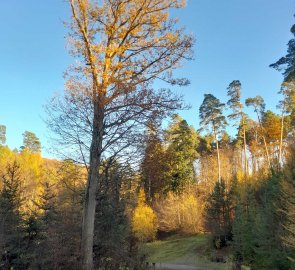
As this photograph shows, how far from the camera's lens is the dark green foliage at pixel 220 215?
34531mm

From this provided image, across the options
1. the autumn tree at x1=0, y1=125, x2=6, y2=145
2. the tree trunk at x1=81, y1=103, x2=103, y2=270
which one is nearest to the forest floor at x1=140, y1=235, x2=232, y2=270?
the tree trunk at x1=81, y1=103, x2=103, y2=270

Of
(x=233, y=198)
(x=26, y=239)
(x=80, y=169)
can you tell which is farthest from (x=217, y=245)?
(x=80, y=169)

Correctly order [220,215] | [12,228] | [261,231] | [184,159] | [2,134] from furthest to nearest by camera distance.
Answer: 1. [2,134]
2. [184,159]
3. [220,215]
4. [261,231]
5. [12,228]

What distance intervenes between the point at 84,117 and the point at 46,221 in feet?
38.5

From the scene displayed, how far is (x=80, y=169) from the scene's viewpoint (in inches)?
468

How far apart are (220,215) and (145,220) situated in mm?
10623

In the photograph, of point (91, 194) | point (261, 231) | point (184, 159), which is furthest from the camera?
point (184, 159)

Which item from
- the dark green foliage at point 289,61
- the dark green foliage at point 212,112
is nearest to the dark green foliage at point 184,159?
the dark green foliage at point 212,112

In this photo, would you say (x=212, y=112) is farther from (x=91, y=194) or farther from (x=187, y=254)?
(x=91, y=194)

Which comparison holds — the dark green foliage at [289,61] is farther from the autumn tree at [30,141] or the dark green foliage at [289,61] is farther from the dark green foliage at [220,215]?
the autumn tree at [30,141]

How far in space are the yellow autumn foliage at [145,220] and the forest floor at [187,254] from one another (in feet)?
4.44

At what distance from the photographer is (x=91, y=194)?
929 centimetres

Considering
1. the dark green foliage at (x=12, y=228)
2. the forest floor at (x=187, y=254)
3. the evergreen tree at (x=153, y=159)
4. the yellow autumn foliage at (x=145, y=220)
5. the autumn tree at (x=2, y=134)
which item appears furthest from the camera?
the autumn tree at (x=2, y=134)

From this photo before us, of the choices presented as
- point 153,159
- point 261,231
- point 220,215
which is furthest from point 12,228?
point 220,215
